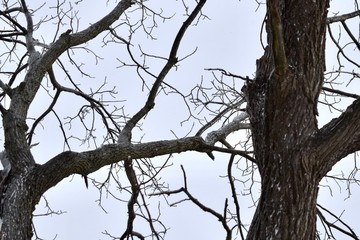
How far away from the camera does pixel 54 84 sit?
5.71 meters

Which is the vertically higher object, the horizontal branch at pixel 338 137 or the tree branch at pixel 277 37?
the tree branch at pixel 277 37

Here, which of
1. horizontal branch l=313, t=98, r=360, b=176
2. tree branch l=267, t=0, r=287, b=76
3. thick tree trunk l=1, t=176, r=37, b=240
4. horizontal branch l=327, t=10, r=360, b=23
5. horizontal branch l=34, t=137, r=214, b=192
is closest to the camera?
tree branch l=267, t=0, r=287, b=76

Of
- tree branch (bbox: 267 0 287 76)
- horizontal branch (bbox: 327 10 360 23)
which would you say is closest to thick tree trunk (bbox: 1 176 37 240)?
tree branch (bbox: 267 0 287 76)

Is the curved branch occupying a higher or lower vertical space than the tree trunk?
higher

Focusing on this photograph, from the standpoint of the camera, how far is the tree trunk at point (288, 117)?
3.22 meters

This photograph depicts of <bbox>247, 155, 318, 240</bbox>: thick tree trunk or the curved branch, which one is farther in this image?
the curved branch

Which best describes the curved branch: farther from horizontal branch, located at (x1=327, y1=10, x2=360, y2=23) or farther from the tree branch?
the tree branch

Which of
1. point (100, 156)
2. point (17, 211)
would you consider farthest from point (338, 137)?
point (17, 211)


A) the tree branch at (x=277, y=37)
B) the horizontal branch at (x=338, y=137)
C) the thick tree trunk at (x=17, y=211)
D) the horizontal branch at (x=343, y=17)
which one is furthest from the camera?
the horizontal branch at (x=343, y=17)

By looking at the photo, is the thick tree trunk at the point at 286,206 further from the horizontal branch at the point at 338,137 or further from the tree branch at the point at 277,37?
the tree branch at the point at 277,37

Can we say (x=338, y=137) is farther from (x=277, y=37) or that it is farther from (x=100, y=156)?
(x=100, y=156)

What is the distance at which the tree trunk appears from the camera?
10.6 ft

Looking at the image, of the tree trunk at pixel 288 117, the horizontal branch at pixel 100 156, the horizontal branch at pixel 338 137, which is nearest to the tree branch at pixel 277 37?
the tree trunk at pixel 288 117

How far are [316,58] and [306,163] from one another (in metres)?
0.70
